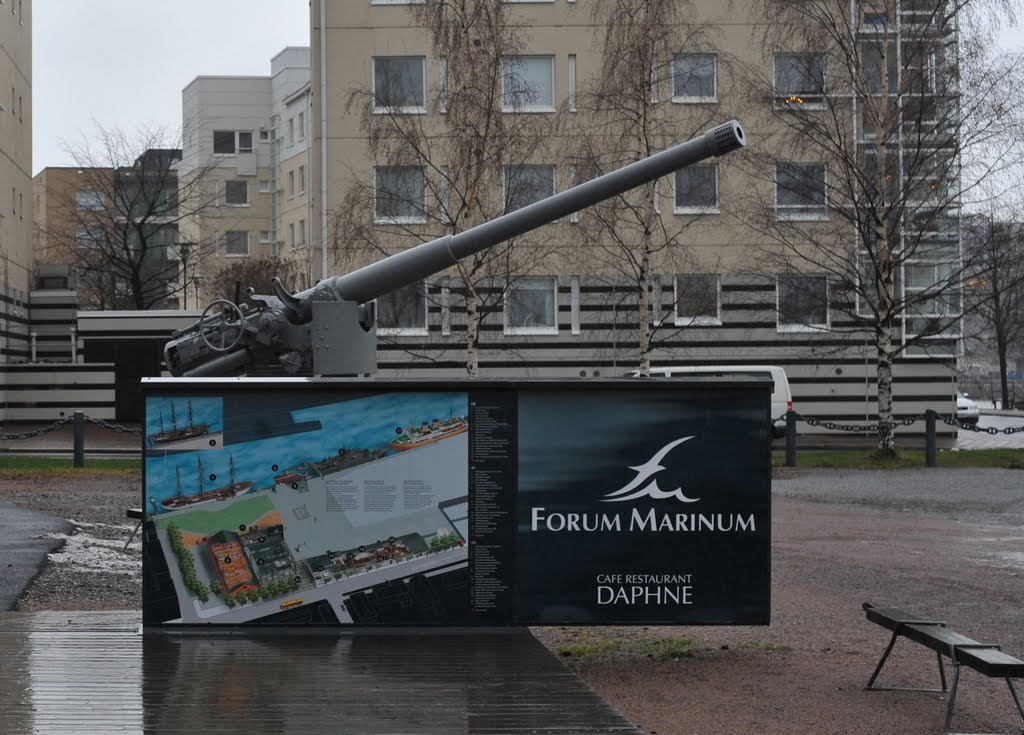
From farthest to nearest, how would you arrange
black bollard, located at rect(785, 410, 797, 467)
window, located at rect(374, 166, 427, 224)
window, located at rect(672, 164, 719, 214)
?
window, located at rect(672, 164, 719, 214), window, located at rect(374, 166, 427, 224), black bollard, located at rect(785, 410, 797, 467)

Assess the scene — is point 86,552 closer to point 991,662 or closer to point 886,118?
point 991,662

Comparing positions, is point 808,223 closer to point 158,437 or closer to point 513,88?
point 513,88

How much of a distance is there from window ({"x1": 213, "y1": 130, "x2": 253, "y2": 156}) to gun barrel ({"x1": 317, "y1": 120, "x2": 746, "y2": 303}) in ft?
243

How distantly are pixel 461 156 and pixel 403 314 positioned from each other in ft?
30.2

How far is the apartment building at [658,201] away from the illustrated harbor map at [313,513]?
23259 mm

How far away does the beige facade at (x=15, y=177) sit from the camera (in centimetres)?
4372

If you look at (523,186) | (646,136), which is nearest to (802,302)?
(523,186)

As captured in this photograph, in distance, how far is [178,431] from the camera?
346 inches

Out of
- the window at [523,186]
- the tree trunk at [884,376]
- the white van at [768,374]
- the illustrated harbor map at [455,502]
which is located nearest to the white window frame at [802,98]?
the tree trunk at [884,376]

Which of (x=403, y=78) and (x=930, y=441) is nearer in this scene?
(x=930, y=441)

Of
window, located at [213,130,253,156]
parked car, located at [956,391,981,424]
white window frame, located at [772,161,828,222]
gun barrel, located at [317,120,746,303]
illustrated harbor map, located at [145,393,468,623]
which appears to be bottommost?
parked car, located at [956,391,981,424]

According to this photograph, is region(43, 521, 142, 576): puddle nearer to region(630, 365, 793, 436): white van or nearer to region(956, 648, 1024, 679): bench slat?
region(956, 648, 1024, 679): bench slat

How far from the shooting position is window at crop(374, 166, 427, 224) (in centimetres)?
3491

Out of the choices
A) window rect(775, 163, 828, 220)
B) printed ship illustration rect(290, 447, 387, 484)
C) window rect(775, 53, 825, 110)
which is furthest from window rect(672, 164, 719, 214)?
printed ship illustration rect(290, 447, 387, 484)
